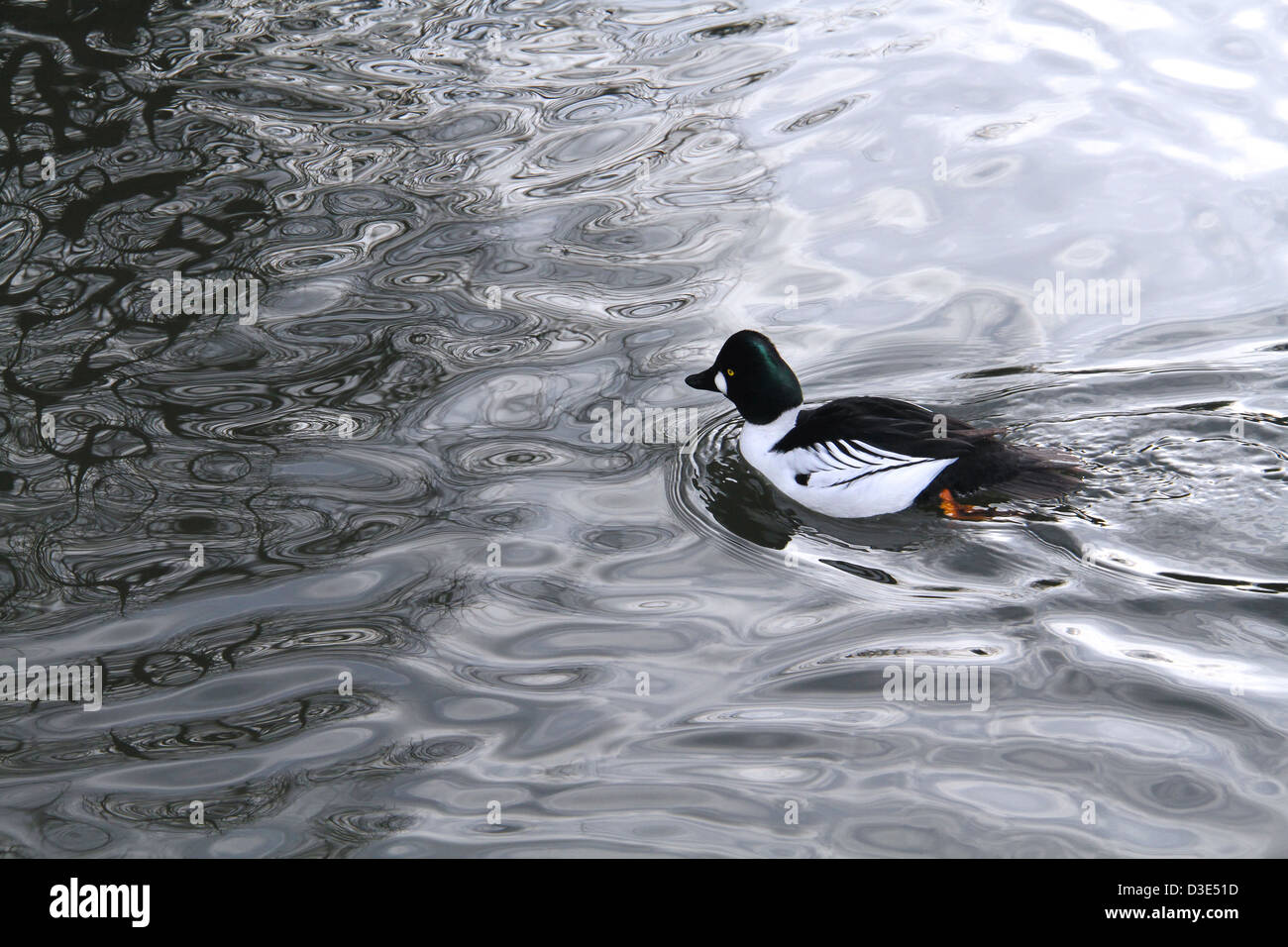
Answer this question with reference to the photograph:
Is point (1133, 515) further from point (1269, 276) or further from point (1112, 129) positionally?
point (1112, 129)

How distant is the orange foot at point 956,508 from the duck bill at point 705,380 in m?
1.38

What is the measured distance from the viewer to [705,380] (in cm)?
705

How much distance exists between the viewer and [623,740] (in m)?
5.24

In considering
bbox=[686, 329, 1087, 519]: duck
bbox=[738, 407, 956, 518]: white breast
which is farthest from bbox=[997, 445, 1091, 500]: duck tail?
bbox=[738, 407, 956, 518]: white breast

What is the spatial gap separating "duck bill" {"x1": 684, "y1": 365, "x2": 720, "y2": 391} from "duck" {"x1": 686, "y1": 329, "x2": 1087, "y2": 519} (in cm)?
14

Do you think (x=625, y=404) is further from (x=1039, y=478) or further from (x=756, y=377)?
(x=1039, y=478)

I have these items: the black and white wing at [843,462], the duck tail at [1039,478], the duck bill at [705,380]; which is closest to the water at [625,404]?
the duck tail at [1039,478]

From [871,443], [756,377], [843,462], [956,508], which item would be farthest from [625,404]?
[956,508]

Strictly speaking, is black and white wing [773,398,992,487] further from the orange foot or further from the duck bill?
the duck bill

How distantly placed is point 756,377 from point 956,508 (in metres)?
1.24

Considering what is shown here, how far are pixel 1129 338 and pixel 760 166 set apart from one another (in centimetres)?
329

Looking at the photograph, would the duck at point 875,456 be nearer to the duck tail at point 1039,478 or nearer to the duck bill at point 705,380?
the duck tail at point 1039,478

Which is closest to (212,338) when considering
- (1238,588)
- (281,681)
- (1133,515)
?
(281,681)

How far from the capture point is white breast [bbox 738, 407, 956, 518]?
6.32 m
